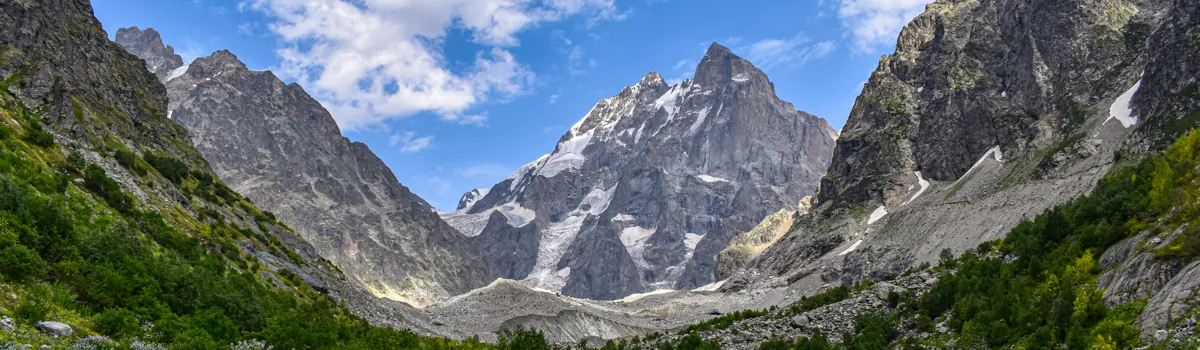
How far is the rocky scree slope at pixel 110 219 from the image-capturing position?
25516mm

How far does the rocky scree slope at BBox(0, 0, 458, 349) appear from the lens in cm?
2552

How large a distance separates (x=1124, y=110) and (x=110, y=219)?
559 ft

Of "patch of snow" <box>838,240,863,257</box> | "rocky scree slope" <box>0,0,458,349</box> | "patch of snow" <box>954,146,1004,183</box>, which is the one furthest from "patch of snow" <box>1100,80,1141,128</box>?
"rocky scree slope" <box>0,0,458,349</box>

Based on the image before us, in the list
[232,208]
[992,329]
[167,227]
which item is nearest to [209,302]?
[167,227]

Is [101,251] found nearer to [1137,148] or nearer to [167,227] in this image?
[167,227]

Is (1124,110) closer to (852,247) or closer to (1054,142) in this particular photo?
(1054,142)

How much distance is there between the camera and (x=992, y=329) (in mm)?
32906

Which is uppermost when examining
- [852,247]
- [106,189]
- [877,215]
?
[877,215]

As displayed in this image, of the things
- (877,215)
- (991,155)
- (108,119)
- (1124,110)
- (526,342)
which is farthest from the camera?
(877,215)

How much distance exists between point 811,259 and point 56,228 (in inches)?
7163

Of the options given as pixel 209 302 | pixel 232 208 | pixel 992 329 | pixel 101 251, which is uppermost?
pixel 232 208

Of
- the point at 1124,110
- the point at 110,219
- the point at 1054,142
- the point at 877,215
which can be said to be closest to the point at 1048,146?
the point at 1054,142

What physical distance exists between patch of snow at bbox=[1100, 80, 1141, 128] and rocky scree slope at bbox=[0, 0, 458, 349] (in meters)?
135

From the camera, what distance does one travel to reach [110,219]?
132ft
